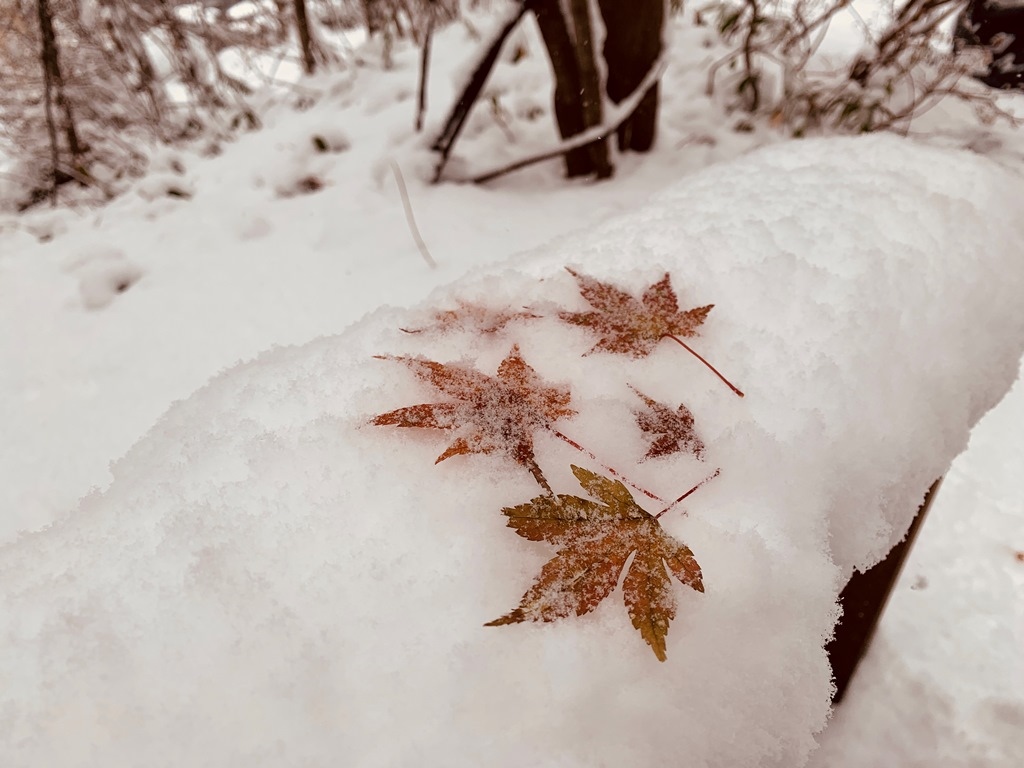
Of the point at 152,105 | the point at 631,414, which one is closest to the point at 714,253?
the point at 631,414

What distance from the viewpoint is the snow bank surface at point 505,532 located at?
371 millimetres

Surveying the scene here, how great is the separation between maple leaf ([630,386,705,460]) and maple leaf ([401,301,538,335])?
0.17 metres

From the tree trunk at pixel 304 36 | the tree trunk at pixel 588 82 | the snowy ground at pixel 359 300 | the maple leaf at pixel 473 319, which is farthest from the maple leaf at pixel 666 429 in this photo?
the tree trunk at pixel 304 36

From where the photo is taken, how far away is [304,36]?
4.66 m

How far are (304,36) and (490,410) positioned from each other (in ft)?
17.2

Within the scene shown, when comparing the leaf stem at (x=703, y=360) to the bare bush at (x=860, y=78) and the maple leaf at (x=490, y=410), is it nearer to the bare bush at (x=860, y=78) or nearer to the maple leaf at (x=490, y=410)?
the maple leaf at (x=490, y=410)

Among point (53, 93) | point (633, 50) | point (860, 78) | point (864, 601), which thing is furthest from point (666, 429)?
point (53, 93)

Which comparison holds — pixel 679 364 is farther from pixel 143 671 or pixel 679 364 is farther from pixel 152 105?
pixel 152 105

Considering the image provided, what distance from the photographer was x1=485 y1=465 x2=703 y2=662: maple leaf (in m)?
0.41

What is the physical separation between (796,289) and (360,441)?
488mm

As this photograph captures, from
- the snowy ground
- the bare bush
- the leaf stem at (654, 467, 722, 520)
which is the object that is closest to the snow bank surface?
the leaf stem at (654, 467, 722, 520)

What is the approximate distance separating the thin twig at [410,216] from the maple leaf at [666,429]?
1.63 m

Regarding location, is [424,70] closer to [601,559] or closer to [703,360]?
[703,360]

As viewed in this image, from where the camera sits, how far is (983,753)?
4.63 ft
